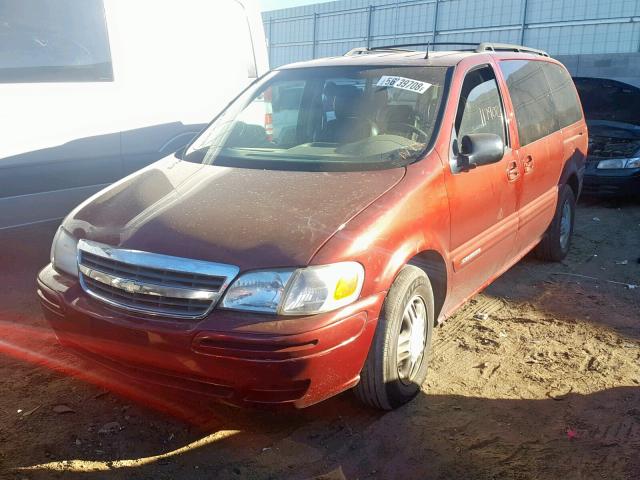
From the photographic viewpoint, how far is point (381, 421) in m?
3.13

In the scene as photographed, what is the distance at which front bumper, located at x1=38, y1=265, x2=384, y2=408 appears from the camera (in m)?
2.60

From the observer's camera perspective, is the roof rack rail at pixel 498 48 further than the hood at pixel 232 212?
Yes

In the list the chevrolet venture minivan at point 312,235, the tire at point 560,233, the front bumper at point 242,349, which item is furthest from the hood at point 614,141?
the front bumper at point 242,349

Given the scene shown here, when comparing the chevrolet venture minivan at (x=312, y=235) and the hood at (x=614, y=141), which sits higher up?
the chevrolet venture minivan at (x=312, y=235)

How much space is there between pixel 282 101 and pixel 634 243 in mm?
4077

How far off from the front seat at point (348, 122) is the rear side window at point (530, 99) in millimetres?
1193

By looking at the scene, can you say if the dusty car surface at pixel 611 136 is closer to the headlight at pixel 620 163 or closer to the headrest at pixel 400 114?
the headlight at pixel 620 163

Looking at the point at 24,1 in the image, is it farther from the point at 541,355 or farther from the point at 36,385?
the point at 541,355

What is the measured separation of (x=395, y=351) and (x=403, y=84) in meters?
1.68

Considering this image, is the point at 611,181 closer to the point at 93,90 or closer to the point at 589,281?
the point at 589,281

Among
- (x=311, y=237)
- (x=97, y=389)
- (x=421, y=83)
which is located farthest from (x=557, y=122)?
(x=97, y=389)

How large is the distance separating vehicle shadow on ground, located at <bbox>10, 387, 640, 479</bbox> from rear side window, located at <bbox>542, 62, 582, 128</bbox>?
2.81 metres

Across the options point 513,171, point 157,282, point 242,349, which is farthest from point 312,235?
point 513,171

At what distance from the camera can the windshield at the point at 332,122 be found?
3.61m
